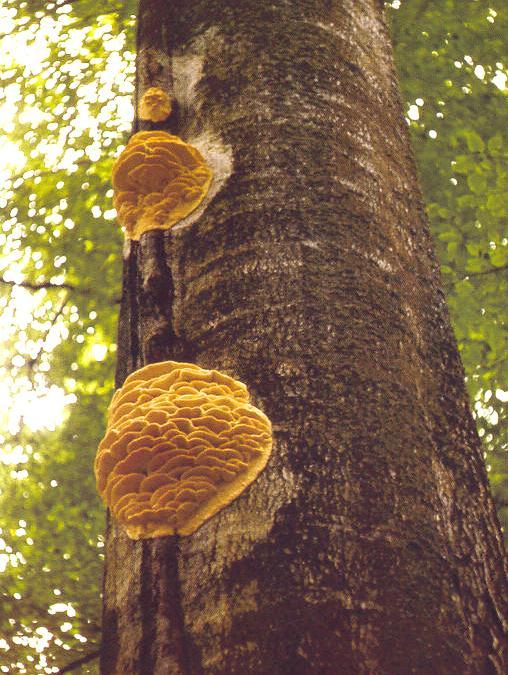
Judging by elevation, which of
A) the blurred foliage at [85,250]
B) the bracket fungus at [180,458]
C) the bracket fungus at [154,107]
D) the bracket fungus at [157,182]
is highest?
the blurred foliage at [85,250]

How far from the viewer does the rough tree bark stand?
3.87 ft

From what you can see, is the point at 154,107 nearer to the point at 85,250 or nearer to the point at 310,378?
the point at 310,378

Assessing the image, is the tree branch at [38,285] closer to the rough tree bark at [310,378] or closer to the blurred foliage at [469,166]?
the blurred foliage at [469,166]

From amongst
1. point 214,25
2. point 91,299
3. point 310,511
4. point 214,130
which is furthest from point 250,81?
point 91,299

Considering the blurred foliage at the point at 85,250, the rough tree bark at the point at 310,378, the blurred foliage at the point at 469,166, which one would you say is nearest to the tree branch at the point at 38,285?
the blurred foliage at the point at 85,250

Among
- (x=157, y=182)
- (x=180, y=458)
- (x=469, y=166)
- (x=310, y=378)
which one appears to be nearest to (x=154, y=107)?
(x=157, y=182)

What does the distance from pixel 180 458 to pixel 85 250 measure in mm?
5183

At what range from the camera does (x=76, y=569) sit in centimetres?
620

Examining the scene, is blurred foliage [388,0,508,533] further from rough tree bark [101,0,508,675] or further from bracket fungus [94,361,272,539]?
bracket fungus [94,361,272,539]

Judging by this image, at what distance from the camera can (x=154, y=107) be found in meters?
2.17

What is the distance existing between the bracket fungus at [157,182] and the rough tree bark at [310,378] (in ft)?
0.15

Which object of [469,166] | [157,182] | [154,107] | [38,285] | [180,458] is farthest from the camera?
[38,285]

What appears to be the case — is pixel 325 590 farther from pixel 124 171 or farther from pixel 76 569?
pixel 76 569

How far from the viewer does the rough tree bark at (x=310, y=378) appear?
1.18m
